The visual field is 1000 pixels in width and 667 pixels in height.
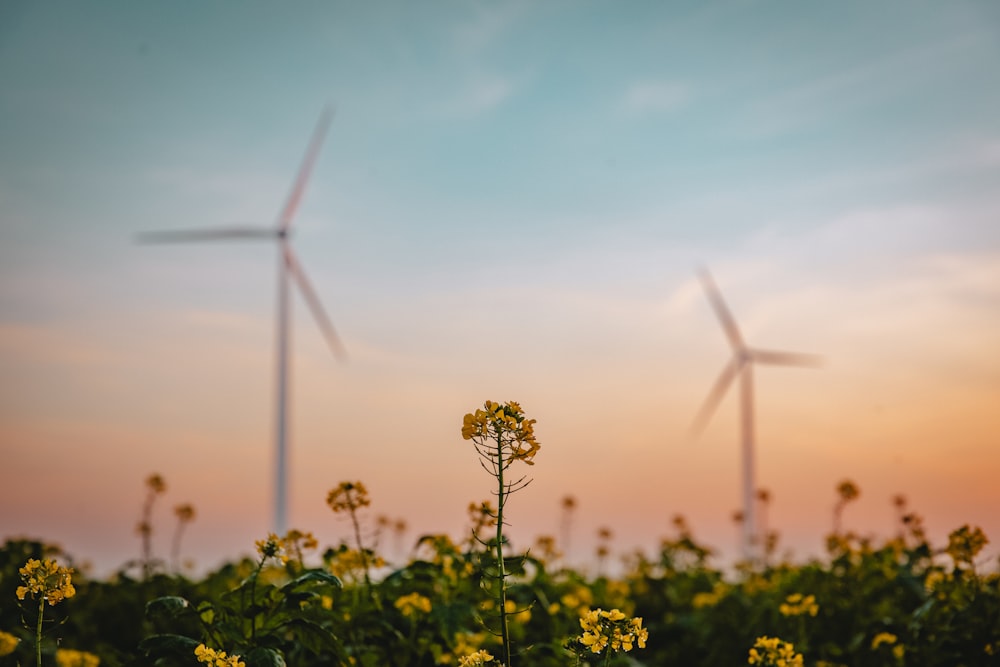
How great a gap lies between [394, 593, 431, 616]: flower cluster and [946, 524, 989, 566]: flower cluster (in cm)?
296

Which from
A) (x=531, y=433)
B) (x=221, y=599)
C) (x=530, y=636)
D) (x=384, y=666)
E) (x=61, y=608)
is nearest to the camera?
(x=531, y=433)

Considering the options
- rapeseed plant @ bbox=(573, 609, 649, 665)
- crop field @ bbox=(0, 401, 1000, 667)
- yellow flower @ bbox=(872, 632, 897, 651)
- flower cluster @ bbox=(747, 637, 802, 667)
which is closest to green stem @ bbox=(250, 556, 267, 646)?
crop field @ bbox=(0, 401, 1000, 667)

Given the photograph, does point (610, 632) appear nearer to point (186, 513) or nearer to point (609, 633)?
point (609, 633)

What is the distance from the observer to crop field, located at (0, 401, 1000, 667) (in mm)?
3916

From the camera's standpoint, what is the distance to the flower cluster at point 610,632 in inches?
141

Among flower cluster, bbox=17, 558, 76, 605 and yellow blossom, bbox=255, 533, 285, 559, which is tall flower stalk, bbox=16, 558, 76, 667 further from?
yellow blossom, bbox=255, 533, 285, 559

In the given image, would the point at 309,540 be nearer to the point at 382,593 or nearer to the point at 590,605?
the point at 382,593

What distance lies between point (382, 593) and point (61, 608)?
10.0 ft

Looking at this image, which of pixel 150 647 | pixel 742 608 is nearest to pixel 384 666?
pixel 150 647

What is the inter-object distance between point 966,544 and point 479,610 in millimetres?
2744

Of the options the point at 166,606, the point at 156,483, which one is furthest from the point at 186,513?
the point at 166,606

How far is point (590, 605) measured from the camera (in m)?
6.62

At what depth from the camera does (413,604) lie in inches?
202

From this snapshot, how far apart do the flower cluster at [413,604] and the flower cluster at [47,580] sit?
1677 millimetres
